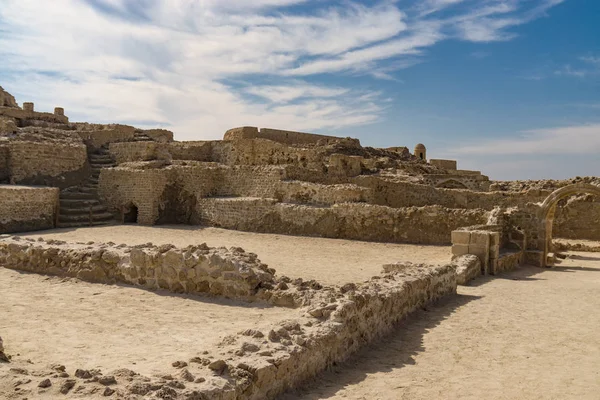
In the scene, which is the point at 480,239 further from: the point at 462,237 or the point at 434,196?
the point at 434,196

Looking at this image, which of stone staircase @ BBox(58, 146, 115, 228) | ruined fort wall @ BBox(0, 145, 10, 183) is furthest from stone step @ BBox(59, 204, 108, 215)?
ruined fort wall @ BBox(0, 145, 10, 183)

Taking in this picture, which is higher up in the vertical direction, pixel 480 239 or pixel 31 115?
pixel 31 115

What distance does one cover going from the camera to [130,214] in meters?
19.1

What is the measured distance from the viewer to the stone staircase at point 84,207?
17422mm

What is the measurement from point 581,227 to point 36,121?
1008 inches

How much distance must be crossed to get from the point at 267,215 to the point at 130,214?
5.89m

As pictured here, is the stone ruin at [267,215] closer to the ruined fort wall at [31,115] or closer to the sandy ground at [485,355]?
the ruined fort wall at [31,115]

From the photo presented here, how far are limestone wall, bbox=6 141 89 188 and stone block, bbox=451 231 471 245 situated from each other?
14902 mm

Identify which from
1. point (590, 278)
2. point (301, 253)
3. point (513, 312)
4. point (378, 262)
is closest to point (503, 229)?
point (590, 278)

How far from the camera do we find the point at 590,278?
459 inches

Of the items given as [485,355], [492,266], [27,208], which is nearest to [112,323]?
[485,355]

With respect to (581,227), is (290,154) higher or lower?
higher

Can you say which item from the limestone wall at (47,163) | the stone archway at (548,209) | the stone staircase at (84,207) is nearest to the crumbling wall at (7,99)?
the limestone wall at (47,163)

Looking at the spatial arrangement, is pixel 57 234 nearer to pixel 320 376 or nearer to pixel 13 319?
pixel 13 319
